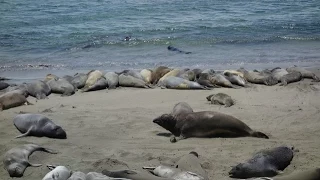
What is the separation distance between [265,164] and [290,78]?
4.70 m

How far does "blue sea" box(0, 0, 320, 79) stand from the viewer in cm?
1303

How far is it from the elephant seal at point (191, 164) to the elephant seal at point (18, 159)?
1.59 meters

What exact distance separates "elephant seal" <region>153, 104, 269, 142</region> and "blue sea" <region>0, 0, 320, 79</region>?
5.27 m

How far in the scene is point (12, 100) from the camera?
8.46 metres

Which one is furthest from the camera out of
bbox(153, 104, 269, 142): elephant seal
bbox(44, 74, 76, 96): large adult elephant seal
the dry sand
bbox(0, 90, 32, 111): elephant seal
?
bbox(44, 74, 76, 96): large adult elephant seal

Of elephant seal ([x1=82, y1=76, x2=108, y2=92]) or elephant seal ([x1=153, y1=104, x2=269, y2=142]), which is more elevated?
elephant seal ([x1=153, y1=104, x2=269, y2=142])

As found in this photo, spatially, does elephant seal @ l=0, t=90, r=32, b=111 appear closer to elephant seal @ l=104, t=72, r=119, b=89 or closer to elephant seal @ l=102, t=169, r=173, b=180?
elephant seal @ l=104, t=72, r=119, b=89

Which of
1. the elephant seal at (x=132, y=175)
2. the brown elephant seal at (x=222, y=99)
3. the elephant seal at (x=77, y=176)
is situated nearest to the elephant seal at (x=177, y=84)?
the brown elephant seal at (x=222, y=99)

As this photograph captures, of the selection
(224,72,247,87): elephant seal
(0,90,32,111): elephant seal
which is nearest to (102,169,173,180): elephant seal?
(0,90,32,111): elephant seal

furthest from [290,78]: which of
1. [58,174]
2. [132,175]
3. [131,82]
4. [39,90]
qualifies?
[58,174]

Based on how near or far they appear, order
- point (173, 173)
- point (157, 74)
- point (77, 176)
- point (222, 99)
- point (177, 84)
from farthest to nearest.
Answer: point (157, 74)
point (177, 84)
point (222, 99)
point (173, 173)
point (77, 176)

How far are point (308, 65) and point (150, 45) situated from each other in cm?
552

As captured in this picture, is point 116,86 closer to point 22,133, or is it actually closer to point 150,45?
point 22,133

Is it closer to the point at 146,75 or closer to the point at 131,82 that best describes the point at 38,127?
the point at 131,82
